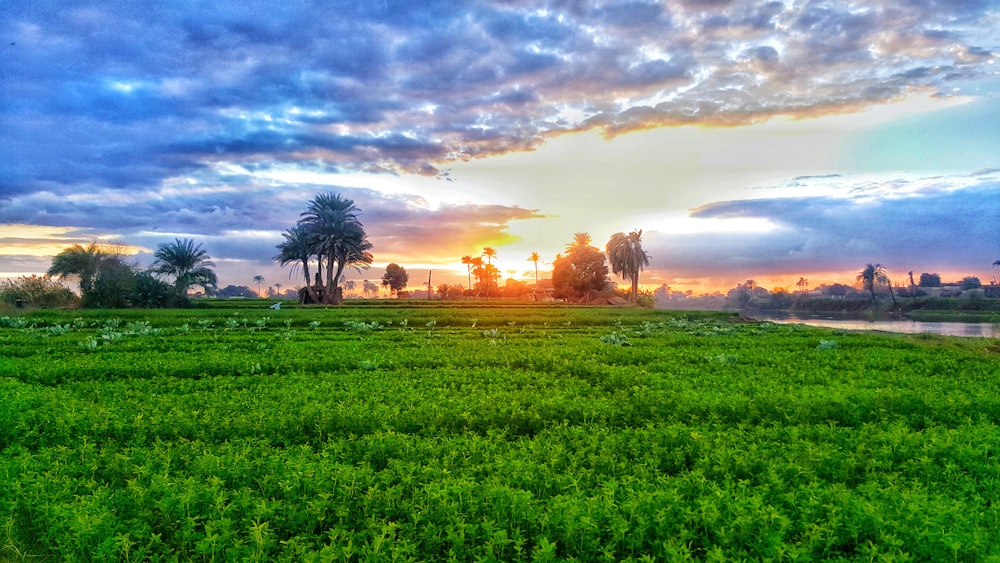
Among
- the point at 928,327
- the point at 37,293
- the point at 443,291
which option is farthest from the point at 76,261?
the point at 928,327

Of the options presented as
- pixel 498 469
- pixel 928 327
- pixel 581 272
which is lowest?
pixel 928 327

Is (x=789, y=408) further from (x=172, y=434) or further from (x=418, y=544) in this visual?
(x=172, y=434)

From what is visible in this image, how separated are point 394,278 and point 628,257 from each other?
211 feet

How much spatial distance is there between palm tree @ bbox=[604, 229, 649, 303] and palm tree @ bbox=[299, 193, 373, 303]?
40402 mm

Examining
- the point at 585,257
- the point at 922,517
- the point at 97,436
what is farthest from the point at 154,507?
the point at 585,257

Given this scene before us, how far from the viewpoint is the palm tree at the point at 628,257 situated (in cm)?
8575

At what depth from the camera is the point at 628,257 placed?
86.3m

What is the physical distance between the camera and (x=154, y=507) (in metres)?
5.22

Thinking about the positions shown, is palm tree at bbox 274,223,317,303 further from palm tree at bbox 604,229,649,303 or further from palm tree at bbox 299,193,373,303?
palm tree at bbox 604,229,649,303

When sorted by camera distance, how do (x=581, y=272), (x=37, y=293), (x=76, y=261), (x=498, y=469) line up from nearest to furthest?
(x=498, y=469) → (x=37, y=293) → (x=76, y=261) → (x=581, y=272)

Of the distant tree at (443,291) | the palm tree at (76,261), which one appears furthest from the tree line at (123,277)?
the distant tree at (443,291)

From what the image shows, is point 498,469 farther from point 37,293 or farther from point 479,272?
point 479,272

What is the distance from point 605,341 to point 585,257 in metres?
65.0

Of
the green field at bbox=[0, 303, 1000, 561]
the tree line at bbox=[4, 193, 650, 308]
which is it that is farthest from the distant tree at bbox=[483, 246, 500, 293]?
the green field at bbox=[0, 303, 1000, 561]
